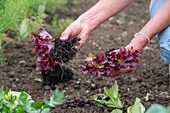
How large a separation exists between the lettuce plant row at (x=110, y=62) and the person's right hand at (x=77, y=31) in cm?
38

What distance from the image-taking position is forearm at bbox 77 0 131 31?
2455mm

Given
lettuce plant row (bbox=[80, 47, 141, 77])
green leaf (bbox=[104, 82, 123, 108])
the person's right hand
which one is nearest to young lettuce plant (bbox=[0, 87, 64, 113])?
lettuce plant row (bbox=[80, 47, 141, 77])

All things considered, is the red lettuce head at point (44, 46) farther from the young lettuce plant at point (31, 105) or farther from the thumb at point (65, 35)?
the young lettuce plant at point (31, 105)

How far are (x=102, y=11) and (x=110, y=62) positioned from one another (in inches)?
29.8

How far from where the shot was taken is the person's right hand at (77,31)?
2.21m

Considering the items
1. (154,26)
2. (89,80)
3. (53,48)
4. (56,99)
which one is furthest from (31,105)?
(154,26)

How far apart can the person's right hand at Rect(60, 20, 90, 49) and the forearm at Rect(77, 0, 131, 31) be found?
6 cm

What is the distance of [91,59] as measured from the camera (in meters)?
1.99

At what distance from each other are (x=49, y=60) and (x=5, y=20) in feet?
1.90

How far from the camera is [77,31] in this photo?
2.37m

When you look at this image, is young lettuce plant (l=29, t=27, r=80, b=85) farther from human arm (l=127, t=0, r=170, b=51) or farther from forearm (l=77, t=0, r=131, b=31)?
human arm (l=127, t=0, r=170, b=51)

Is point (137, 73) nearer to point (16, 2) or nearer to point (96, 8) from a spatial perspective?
point (96, 8)

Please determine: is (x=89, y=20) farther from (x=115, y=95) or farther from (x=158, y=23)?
(x=115, y=95)

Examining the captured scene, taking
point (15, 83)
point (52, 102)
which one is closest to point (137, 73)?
point (15, 83)
